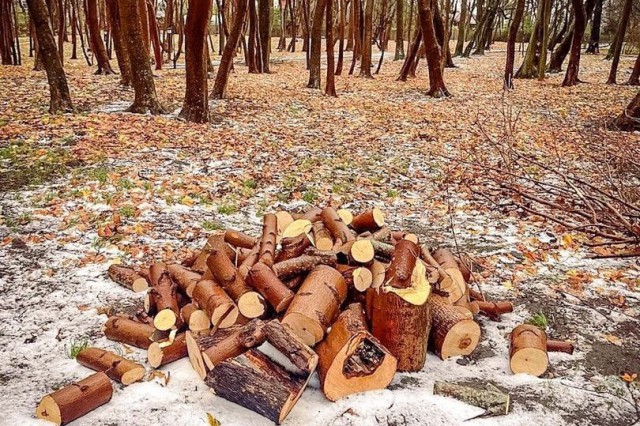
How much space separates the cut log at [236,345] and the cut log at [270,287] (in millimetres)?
286

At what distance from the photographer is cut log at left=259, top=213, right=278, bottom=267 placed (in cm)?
329

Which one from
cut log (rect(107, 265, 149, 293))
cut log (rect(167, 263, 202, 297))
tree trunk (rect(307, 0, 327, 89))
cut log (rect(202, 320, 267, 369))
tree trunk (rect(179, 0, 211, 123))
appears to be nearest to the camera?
cut log (rect(202, 320, 267, 369))

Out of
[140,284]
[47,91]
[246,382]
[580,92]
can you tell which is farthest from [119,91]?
[580,92]

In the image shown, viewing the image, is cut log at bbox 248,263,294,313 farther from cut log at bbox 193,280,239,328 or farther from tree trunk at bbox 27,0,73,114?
tree trunk at bbox 27,0,73,114

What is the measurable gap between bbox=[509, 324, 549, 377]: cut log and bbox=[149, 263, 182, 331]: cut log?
196 centimetres

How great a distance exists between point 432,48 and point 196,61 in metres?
5.96

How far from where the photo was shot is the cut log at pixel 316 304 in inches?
108

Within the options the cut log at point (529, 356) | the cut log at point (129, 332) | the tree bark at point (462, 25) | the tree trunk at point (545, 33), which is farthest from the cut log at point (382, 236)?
the tree bark at point (462, 25)

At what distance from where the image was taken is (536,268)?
4.25 m

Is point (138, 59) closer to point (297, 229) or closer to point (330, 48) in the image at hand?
point (330, 48)

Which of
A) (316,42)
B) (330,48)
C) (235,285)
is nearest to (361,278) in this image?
(235,285)

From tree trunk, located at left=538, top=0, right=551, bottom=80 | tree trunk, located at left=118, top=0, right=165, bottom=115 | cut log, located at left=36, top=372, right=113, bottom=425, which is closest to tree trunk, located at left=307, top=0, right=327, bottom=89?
tree trunk, located at left=118, top=0, right=165, bottom=115

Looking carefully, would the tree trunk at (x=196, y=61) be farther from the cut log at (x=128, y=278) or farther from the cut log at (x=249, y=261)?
the cut log at (x=249, y=261)

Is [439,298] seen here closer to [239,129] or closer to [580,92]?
[239,129]
